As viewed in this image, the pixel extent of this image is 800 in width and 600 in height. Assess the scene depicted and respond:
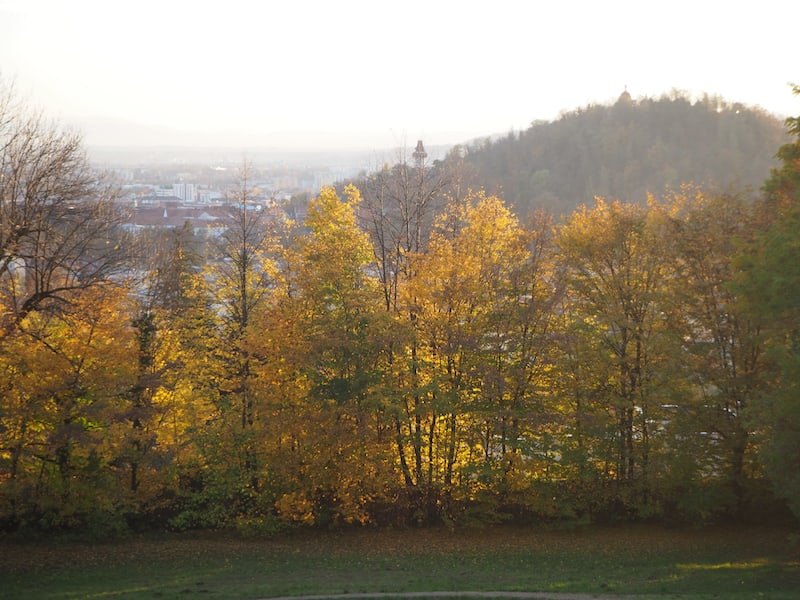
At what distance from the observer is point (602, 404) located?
25.2 metres

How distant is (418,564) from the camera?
20.7 m

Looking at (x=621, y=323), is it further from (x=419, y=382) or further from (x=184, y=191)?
(x=184, y=191)

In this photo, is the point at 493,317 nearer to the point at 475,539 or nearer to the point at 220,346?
the point at 475,539

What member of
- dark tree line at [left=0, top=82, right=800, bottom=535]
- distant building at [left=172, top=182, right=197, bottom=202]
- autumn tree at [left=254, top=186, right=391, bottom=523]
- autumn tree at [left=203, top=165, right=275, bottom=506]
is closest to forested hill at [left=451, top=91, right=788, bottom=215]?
distant building at [left=172, top=182, right=197, bottom=202]

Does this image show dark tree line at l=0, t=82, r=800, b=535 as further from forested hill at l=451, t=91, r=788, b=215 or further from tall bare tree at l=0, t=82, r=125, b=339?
forested hill at l=451, t=91, r=788, b=215

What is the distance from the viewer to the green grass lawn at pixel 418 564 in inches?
672

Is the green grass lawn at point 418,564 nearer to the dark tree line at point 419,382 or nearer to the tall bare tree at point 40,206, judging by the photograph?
the dark tree line at point 419,382

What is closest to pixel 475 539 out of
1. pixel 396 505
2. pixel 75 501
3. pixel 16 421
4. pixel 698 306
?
pixel 396 505

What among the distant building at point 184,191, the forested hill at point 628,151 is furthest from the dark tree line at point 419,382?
the distant building at point 184,191

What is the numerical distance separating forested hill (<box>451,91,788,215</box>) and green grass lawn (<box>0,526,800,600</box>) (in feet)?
186

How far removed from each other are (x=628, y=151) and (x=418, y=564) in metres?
84.5

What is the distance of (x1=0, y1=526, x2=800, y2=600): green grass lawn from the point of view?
17.1 metres

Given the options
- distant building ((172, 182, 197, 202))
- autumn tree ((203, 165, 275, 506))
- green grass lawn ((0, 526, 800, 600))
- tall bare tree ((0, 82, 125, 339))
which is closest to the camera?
green grass lawn ((0, 526, 800, 600))

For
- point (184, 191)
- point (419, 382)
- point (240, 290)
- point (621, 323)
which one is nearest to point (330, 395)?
point (419, 382)
